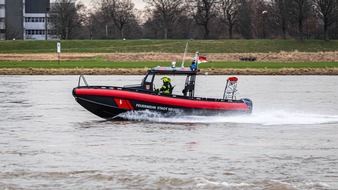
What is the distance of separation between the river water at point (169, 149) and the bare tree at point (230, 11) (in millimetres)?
90393

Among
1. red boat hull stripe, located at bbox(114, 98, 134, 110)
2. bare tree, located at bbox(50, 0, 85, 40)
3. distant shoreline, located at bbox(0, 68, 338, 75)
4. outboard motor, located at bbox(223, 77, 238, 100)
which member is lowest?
distant shoreline, located at bbox(0, 68, 338, 75)

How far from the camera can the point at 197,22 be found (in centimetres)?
12675

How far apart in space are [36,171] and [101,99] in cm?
938

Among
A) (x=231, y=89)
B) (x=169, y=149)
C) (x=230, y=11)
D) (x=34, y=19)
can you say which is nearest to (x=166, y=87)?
(x=231, y=89)

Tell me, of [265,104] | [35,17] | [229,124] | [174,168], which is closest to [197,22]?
[35,17]

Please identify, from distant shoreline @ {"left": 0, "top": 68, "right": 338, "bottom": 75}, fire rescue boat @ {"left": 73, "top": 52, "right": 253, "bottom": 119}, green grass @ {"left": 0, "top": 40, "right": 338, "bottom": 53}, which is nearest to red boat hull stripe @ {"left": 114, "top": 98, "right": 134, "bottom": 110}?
fire rescue boat @ {"left": 73, "top": 52, "right": 253, "bottom": 119}

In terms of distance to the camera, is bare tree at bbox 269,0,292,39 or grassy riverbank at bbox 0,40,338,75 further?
bare tree at bbox 269,0,292,39

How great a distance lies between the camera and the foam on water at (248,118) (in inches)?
1087

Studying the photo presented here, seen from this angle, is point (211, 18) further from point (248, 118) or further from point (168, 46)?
point (248, 118)

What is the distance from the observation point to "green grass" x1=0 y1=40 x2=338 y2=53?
98750 mm

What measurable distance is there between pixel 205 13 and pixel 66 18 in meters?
24.2

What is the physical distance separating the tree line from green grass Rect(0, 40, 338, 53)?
734cm

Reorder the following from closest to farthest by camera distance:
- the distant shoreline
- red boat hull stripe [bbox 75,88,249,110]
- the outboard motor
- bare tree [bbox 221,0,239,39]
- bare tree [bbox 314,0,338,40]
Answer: red boat hull stripe [bbox 75,88,249,110]
the outboard motor
the distant shoreline
bare tree [bbox 314,0,338,40]
bare tree [bbox 221,0,239,39]

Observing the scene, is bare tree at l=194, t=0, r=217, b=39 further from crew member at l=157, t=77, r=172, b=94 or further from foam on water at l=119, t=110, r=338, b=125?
crew member at l=157, t=77, r=172, b=94
